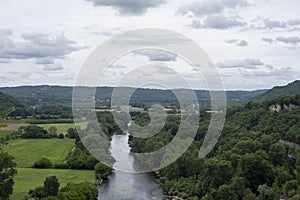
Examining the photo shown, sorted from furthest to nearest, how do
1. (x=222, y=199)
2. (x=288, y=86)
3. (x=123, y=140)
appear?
(x=288, y=86), (x=123, y=140), (x=222, y=199)

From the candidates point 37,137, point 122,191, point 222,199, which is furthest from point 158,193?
point 37,137

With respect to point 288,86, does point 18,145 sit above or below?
below

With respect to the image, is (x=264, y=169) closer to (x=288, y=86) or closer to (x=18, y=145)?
(x=18, y=145)

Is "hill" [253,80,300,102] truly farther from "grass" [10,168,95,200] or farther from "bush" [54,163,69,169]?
"grass" [10,168,95,200]

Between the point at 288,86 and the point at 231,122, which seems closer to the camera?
the point at 231,122

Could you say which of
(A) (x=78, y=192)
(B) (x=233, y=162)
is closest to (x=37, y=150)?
(A) (x=78, y=192)

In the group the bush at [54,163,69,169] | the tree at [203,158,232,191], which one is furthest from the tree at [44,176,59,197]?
the bush at [54,163,69,169]

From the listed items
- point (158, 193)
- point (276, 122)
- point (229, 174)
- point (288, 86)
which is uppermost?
point (288, 86)
